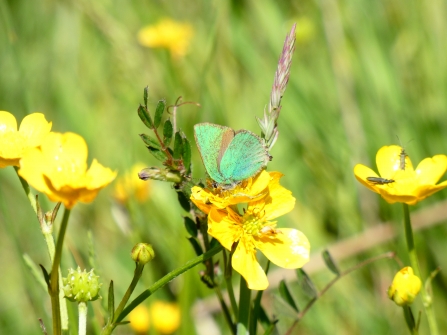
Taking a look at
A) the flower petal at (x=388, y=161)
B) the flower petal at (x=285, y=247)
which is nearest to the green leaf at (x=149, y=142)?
the flower petal at (x=285, y=247)

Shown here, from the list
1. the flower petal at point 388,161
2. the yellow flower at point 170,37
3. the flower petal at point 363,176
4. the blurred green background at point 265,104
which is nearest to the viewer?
the flower petal at point 363,176

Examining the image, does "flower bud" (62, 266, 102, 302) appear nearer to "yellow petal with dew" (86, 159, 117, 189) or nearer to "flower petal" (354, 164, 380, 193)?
"yellow petal with dew" (86, 159, 117, 189)

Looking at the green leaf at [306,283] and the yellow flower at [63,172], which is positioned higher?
the yellow flower at [63,172]

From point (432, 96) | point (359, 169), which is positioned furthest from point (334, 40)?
point (359, 169)

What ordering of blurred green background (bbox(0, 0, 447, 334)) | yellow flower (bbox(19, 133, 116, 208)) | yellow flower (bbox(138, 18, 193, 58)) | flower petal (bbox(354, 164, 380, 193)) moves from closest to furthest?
yellow flower (bbox(19, 133, 116, 208)), flower petal (bbox(354, 164, 380, 193)), blurred green background (bbox(0, 0, 447, 334)), yellow flower (bbox(138, 18, 193, 58))

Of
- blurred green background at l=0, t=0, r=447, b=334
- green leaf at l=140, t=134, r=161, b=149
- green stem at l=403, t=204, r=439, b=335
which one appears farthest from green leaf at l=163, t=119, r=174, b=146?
blurred green background at l=0, t=0, r=447, b=334

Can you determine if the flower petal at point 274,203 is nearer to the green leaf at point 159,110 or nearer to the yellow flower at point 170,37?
the green leaf at point 159,110

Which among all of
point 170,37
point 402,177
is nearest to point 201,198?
point 402,177

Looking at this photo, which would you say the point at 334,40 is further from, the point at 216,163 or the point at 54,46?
the point at 216,163
